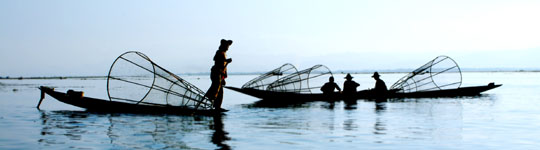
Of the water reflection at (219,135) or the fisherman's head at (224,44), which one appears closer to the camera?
the water reflection at (219,135)

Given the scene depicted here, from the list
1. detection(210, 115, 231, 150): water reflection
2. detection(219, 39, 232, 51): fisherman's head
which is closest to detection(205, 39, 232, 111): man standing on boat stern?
detection(219, 39, 232, 51): fisherman's head

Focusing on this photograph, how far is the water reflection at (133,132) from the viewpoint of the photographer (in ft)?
28.7

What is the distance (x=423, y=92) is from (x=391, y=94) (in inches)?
96.0

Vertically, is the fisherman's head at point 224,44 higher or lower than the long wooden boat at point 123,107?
higher

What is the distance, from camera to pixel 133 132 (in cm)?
1040

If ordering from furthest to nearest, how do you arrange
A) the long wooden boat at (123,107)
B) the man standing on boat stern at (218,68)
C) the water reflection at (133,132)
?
the long wooden boat at (123,107) → the man standing on boat stern at (218,68) → the water reflection at (133,132)

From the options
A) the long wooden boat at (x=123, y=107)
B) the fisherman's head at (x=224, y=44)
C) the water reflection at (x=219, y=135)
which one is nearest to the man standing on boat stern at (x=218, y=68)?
the fisherman's head at (x=224, y=44)

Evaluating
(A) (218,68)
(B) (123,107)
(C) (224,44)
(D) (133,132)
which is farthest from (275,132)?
(B) (123,107)

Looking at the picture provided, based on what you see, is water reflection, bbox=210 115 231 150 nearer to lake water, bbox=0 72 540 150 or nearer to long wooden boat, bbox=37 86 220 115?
lake water, bbox=0 72 540 150

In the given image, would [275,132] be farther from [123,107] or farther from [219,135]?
[123,107]

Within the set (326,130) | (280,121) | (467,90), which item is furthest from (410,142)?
(467,90)

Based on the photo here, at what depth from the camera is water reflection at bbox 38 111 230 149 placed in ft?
28.7

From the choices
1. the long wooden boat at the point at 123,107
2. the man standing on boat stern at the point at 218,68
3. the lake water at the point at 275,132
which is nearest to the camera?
the lake water at the point at 275,132

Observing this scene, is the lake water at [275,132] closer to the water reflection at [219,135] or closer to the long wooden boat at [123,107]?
the water reflection at [219,135]
